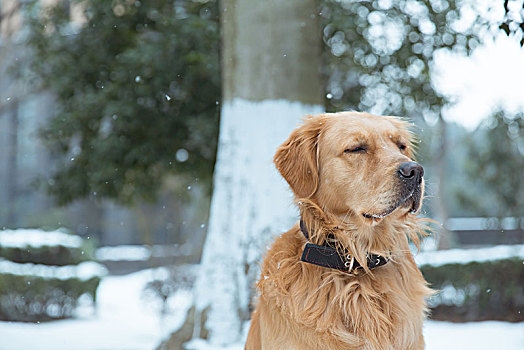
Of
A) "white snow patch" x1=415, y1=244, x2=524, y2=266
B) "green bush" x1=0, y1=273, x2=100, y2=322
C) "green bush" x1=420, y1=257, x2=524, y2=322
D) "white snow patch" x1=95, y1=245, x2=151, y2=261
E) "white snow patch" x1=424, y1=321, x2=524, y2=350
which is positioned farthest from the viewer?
"white snow patch" x1=95, y1=245, x2=151, y2=261

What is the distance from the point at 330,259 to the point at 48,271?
6.45m

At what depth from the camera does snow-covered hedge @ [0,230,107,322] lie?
738 centimetres

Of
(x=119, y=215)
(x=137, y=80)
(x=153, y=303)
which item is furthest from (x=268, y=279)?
(x=119, y=215)

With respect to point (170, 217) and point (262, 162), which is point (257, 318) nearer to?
point (262, 162)

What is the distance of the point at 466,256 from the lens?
7.23m

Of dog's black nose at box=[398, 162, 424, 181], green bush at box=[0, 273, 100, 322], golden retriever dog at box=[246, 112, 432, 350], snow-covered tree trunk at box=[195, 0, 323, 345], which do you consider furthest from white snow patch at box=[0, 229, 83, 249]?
dog's black nose at box=[398, 162, 424, 181]

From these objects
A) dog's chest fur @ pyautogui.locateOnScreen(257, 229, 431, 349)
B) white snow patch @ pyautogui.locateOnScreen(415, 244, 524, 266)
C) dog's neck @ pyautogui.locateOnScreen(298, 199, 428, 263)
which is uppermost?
dog's neck @ pyautogui.locateOnScreen(298, 199, 428, 263)

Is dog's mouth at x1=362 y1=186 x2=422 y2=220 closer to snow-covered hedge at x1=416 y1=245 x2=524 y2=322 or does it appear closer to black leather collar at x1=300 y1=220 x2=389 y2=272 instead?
black leather collar at x1=300 y1=220 x2=389 y2=272

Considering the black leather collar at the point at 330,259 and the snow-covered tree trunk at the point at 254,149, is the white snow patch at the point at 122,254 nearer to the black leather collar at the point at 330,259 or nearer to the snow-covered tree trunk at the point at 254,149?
the snow-covered tree trunk at the point at 254,149

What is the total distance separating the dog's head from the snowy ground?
2.35 meters

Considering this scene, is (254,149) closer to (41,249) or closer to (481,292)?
(481,292)

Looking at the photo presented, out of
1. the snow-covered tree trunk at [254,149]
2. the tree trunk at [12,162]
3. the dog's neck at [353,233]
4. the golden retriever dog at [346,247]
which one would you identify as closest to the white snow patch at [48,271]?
the snow-covered tree trunk at [254,149]

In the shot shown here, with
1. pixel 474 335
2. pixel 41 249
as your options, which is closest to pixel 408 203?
pixel 474 335

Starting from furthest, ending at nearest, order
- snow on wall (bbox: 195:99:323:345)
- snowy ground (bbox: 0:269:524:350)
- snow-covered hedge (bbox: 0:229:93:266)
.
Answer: snow-covered hedge (bbox: 0:229:93:266)
snowy ground (bbox: 0:269:524:350)
snow on wall (bbox: 195:99:323:345)
